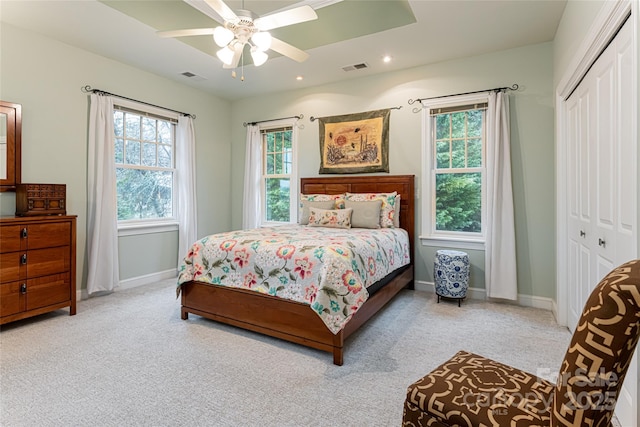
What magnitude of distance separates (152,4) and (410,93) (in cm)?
300

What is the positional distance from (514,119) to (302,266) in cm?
294

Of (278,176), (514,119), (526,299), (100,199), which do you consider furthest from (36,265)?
(514,119)

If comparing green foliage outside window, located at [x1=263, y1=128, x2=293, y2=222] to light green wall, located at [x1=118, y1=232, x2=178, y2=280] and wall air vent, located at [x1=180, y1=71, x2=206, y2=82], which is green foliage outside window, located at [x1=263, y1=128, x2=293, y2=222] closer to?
wall air vent, located at [x1=180, y1=71, x2=206, y2=82]

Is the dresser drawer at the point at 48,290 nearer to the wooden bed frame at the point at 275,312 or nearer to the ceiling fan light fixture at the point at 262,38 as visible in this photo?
the wooden bed frame at the point at 275,312

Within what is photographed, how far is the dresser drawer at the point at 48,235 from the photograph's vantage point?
2.85 m

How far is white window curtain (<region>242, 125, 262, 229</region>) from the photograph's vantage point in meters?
5.25

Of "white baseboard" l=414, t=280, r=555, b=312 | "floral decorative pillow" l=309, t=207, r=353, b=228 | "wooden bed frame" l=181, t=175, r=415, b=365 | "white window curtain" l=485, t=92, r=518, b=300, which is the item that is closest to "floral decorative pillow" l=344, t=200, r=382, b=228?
"floral decorative pillow" l=309, t=207, r=353, b=228

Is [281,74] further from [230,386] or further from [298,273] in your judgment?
[230,386]

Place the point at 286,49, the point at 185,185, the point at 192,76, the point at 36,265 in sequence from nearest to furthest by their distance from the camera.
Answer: the point at 286,49, the point at 36,265, the point at 192,76, the point at 185,185

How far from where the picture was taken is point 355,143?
4473 millimetres

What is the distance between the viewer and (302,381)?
6.71ft

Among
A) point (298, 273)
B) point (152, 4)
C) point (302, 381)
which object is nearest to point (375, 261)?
point (298, 273)

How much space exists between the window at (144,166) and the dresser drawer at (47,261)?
107cm

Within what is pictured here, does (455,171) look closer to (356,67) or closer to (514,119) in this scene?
(514,119)
